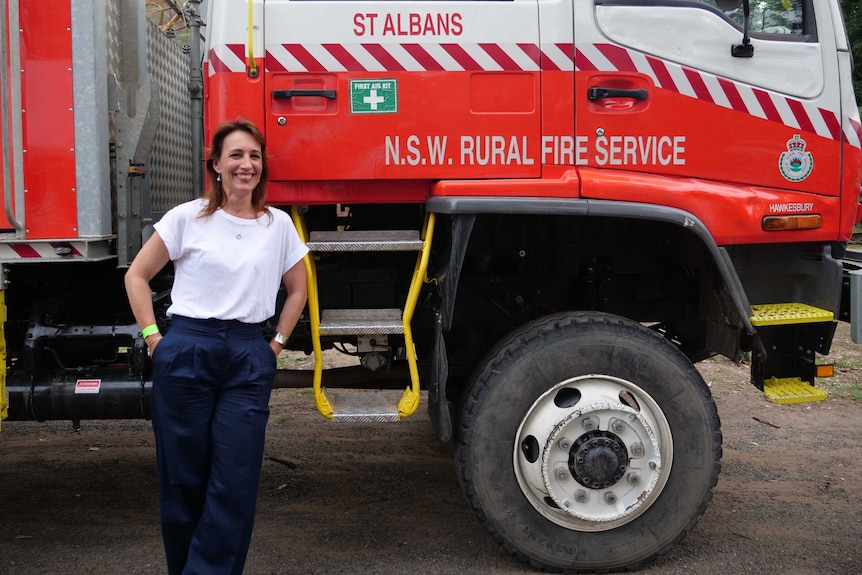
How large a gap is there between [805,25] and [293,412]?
4.27m

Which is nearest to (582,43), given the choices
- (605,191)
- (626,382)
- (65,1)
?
(605,191)

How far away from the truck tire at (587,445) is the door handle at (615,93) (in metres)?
0.94

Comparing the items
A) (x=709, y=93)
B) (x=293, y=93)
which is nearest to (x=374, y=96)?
(x=293, y=93)

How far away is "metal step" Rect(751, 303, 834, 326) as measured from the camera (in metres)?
3.44

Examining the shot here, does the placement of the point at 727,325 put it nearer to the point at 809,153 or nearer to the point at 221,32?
the point at 809,153

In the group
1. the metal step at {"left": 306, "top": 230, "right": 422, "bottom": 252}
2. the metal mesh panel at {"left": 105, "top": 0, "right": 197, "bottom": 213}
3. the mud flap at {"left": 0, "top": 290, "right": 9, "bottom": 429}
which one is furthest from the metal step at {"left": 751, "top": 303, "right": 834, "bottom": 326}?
the mud flap at {"left": 0, "top": 290, "right": 9, "bottom": 429}

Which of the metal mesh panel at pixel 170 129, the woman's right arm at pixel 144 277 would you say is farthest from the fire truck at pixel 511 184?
the woman's right arm at pixel 144 277

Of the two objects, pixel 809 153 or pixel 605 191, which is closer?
pixel 605 191

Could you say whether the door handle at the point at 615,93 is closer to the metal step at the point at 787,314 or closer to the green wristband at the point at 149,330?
the metal step at the point at 787,314

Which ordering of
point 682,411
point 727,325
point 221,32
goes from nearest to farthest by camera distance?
point 221,32, point 682,411, point 727,325

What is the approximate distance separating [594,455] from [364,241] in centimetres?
133

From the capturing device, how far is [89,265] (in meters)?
3.73

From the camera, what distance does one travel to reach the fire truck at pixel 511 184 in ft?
10.6

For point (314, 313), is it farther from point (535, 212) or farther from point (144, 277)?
point (535, 212)
